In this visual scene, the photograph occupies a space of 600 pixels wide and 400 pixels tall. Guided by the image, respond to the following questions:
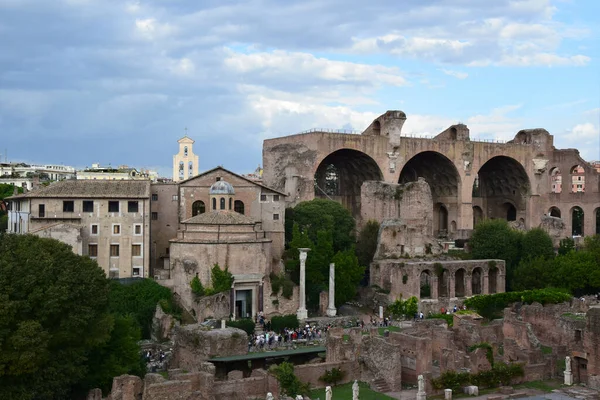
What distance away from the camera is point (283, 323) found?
4109 centimetres

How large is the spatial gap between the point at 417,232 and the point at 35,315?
1267 inches

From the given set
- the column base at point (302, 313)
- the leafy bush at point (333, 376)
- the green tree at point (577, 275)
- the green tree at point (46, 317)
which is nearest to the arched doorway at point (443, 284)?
the green tree at point (577, 275)

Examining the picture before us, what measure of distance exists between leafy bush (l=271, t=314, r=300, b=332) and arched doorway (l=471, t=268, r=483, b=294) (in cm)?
1677

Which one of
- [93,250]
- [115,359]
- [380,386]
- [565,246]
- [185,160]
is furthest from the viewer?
[185,160]

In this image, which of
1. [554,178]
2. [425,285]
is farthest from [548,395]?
[554,178]

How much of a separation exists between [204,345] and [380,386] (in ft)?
25.0

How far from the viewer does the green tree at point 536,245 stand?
2213 inches

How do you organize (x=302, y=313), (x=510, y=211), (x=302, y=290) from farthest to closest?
(x=510, y=211), (x=302, y=290), (x=302, y=313)

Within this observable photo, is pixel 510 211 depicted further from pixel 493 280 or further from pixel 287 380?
pixel 287 380

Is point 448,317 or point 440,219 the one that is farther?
point 440,219

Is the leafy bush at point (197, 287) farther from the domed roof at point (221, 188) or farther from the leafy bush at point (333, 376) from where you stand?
the leafy bush at point (333, 376)

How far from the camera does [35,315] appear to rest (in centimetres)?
2742

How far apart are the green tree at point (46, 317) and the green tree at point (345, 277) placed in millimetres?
18736

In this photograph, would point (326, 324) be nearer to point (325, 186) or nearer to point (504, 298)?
point (504, 298)
